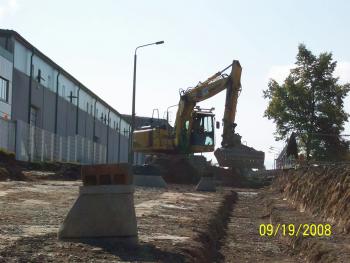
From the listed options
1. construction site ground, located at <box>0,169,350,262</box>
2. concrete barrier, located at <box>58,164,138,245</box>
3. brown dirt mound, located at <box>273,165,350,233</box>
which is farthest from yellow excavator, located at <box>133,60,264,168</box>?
concrete barrier, located at <box>58,164,138,245</box>

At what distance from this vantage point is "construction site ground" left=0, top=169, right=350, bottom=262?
770 centimetres

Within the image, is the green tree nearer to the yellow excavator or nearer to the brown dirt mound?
the yellow excavator

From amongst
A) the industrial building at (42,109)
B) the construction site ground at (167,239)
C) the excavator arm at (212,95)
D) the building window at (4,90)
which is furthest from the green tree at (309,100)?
the construction site ground at (167,239)

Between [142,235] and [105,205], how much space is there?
1.72 m

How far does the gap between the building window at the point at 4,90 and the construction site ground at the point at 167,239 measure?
22402 mm

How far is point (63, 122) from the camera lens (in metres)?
53.8

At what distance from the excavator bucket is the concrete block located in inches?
1273

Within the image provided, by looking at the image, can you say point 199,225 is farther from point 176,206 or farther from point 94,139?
point 94,139

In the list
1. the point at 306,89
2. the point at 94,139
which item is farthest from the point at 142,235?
the point at 94,139

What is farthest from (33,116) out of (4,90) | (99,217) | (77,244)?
(77,244)

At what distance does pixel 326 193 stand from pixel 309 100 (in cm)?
3405

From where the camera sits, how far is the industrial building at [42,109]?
132 ft

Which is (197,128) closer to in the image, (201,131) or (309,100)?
(201,131)

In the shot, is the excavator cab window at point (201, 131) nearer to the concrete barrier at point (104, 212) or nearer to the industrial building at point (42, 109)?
the industrial building at point (42, 109)
